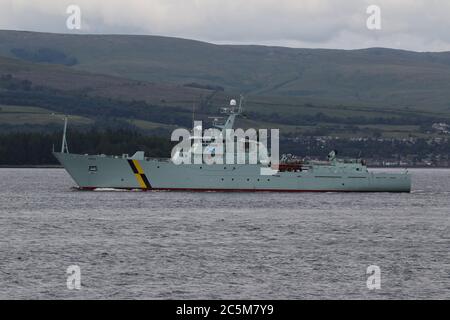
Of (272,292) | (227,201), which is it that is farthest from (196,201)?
(272,292)

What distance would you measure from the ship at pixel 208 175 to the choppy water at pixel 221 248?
7760mm

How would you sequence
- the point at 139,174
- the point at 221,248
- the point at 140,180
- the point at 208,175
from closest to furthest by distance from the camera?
the point at 221,248, the point at 208,175, the point at 139,174, the point at 140,180

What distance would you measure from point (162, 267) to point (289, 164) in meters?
53.0

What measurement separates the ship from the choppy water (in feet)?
25.5

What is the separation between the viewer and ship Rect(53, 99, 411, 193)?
309 feet

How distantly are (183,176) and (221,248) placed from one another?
42.0 m

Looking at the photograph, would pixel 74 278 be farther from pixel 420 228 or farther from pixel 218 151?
pixel 218 151

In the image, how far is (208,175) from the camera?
94.1 metres

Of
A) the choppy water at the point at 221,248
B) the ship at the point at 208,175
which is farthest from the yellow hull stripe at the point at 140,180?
the choppy water at the point at 221,248

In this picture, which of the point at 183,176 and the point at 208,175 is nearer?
the point at 208,175

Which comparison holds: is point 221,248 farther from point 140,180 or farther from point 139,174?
point 140,180

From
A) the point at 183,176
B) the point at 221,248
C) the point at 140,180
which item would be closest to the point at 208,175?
the point at 183,176

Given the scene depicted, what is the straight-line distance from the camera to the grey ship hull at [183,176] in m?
94.1

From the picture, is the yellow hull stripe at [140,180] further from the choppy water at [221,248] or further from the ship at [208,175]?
the choppy water at [221,248]
